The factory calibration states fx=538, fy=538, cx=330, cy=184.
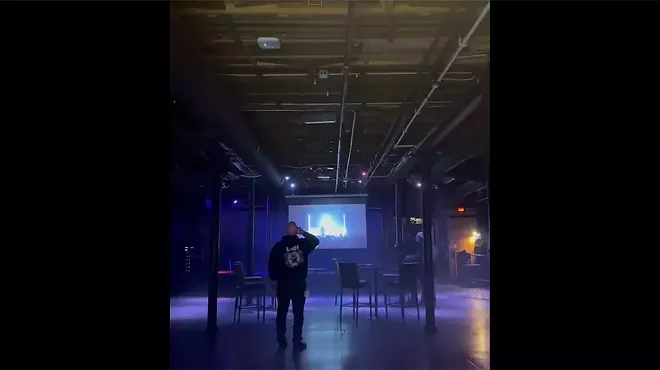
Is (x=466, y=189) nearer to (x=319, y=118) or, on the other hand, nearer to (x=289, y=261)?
(x=319, y=118)

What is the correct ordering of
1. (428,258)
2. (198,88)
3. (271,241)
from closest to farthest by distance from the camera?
1. (198,88)
2. (428,258)
3. (271,241)

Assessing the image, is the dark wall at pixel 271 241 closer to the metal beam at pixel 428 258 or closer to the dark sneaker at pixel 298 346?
the metal beam at pixel 428 258

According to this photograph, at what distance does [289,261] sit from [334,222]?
5.73 m

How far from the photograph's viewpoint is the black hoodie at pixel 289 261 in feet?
16.8

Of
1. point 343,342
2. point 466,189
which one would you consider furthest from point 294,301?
point 466,189

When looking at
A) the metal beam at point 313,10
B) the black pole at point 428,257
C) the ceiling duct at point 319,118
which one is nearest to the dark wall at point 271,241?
the black pole at point 428,257

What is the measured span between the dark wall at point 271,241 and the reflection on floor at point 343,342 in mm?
4009

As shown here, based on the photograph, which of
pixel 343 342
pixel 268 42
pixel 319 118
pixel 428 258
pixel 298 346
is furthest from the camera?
pixel 428 258

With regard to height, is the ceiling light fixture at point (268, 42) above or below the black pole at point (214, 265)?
above

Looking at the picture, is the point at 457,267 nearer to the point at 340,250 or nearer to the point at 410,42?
the point at 340,250

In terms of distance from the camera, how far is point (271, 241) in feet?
44.4

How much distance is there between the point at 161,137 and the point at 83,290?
67 cm

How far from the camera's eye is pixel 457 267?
15.5 meters
